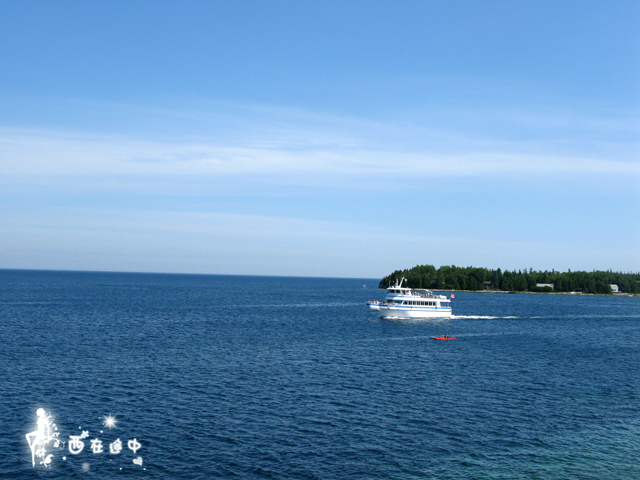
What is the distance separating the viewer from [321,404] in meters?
55.9

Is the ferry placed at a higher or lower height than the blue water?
higher

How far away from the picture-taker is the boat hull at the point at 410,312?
147m

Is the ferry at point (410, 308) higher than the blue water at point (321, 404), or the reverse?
the ferry at point (410, 308)

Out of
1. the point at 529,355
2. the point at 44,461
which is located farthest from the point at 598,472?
the point at 529,355

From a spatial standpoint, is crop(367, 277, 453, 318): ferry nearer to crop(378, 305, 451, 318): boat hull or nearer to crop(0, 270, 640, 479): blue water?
crop(378, 305, 451, 318): boat hull

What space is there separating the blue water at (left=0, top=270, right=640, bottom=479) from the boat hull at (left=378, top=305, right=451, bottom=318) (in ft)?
120

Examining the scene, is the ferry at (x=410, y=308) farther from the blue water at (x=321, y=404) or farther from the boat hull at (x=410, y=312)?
the blue water at (x=321, y=404)

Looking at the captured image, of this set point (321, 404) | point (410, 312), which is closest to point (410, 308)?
point (410, 312)

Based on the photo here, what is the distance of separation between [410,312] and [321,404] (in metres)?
96.1

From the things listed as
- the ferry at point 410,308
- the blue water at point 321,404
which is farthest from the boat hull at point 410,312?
the blue water at point 321,404

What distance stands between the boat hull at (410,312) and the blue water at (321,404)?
36689 mm

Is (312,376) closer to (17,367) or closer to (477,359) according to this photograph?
(477,359)

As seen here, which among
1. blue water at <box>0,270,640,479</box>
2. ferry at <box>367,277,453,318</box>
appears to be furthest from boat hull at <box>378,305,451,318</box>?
blue water at <box>0,270,640,479</box>

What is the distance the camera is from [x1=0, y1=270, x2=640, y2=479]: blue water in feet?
132
